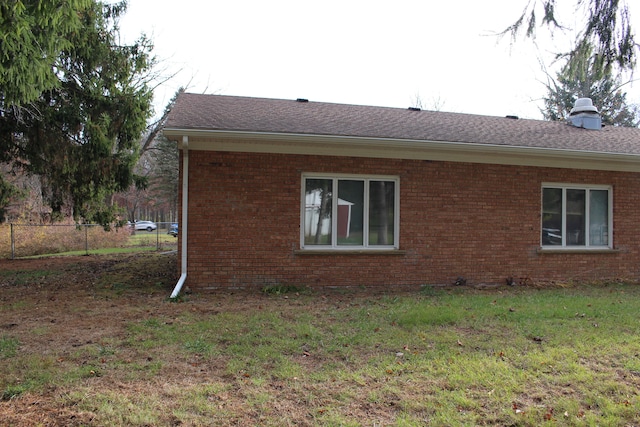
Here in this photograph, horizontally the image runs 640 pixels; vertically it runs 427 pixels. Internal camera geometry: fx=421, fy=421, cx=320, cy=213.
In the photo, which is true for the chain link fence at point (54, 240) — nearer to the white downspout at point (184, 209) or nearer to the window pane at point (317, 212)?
the white downspout at point (184, 209)

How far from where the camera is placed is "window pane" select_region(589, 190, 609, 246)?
30.5 ft

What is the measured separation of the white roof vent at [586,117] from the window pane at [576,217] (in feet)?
11.6

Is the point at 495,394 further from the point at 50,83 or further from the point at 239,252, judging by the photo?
the point at 50,83

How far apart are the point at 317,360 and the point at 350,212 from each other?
4.29 metres

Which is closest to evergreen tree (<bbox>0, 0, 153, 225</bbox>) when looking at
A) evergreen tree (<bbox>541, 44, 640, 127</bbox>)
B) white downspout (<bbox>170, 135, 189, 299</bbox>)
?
white downspout (<bbox>170, 135, 189, 299</bbox>)

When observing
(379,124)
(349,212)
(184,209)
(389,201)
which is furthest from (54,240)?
(389,201)

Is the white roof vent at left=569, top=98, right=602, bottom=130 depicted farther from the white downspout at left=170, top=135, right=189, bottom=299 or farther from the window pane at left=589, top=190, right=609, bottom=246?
the white downspout at left=170, top=135, right=189, bottom=299

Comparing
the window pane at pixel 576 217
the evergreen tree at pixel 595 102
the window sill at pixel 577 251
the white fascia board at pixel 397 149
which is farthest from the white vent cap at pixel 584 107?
the evergreen tree at pixel 595 102

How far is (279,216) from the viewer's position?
7.80 meters

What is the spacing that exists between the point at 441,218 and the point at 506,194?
151 centimetres

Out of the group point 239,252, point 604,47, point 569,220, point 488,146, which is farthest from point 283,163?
point 604,47

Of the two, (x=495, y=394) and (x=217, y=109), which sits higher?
(x=217, y=109)

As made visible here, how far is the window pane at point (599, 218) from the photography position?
9.30 metres

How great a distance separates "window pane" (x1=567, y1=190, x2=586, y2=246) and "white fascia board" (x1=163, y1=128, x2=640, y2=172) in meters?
0.64
